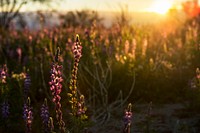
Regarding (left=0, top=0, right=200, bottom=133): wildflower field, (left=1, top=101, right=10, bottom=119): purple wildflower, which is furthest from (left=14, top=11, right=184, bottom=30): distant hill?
(left=1, top=101, right=10, bottom=119): purple wildflower

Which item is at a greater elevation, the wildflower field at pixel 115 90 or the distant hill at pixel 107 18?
the distant hill at pixel 107 18

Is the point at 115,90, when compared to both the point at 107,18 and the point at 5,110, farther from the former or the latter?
the point at 107,18

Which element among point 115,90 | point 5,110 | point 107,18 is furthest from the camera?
point 107,18

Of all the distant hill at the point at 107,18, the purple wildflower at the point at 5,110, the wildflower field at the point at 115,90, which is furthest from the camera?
the distant hill at the point at 107,18

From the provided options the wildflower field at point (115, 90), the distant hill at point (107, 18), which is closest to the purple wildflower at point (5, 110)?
the wildflower field at point (115, 90)

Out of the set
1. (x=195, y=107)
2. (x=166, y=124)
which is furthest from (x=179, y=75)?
(x=166, y=124)

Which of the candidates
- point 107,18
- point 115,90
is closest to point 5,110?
point 115,90

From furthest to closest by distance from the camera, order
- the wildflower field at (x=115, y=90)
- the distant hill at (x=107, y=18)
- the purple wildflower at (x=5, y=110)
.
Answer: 1. the distant hill at (x=107, y=18)
2. the wildflower field at (x=115, y=90)
3. the purple wildflower at (x=5, y=110)

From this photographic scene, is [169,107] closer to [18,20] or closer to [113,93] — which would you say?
[113,93]

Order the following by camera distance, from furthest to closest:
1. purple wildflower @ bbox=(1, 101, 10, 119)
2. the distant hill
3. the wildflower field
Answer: the distant hill
the wildflower field
purple wildflower @ bbox=(1, 101, 10, 119)

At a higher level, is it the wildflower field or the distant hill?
the distant hill

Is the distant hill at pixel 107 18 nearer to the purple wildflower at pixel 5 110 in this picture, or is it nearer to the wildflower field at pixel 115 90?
the wildflower field at pixel 115 90

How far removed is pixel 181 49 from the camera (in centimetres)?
1080

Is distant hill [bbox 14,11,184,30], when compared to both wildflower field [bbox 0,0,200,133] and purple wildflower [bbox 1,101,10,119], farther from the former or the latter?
purple wildflower [bbox 1,101,10,119]
